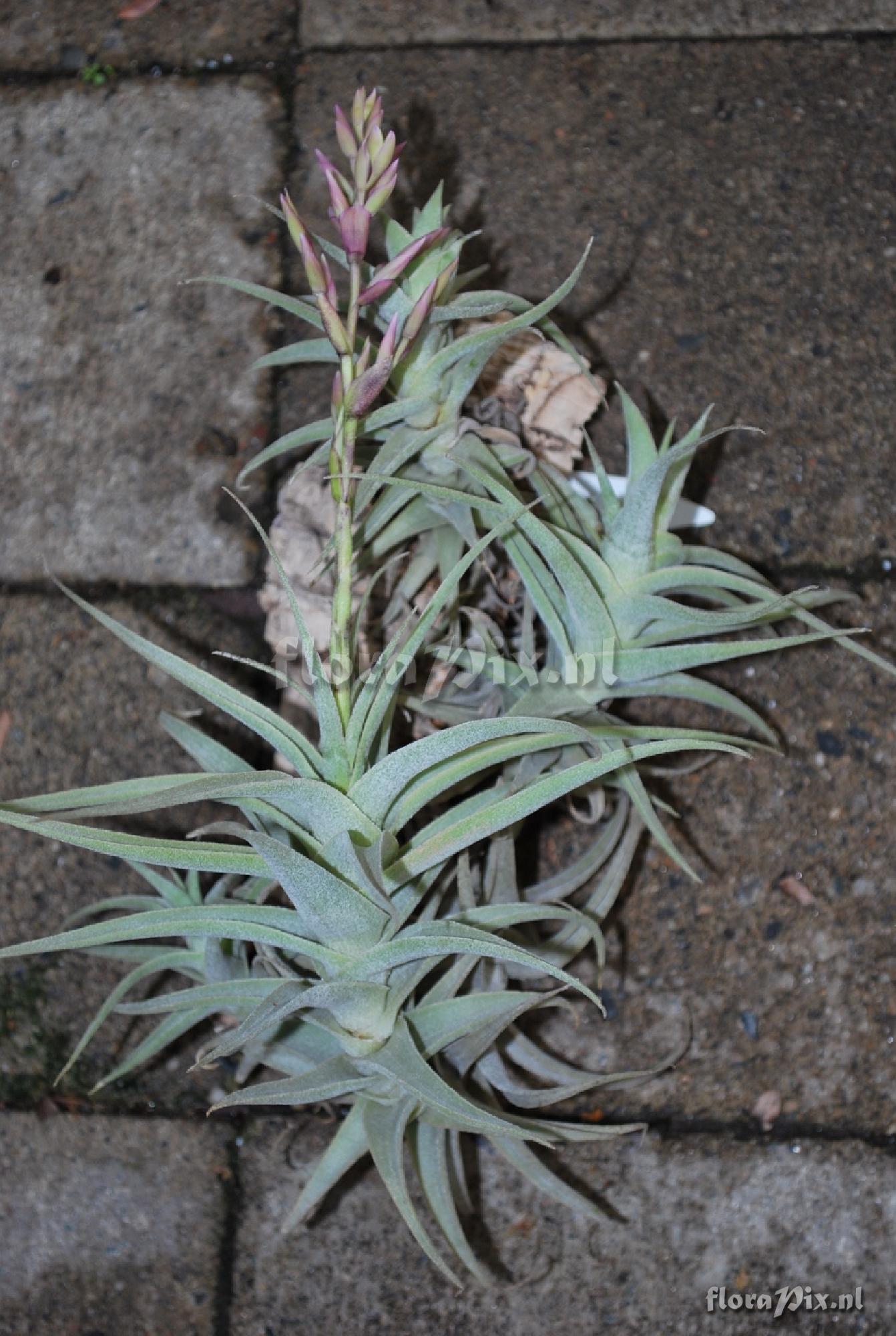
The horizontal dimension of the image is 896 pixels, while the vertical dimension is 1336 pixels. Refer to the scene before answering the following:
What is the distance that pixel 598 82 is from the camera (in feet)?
6.11

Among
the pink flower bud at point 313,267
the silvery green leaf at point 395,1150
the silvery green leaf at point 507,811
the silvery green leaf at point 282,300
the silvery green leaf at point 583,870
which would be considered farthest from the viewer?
the silvery green leaf at point 583,870

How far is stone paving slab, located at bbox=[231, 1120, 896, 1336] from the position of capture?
132cm

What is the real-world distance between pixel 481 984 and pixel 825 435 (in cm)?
92

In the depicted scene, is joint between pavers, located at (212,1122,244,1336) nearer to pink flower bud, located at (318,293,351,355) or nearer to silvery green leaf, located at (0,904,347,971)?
silvery green leaf, located at (0,904,347,971)

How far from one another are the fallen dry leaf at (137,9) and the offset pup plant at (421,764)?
1.03 m

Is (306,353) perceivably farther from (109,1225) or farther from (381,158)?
(109,1225)

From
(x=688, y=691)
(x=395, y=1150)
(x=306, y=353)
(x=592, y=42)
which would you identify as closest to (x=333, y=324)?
(x=306, y=353)

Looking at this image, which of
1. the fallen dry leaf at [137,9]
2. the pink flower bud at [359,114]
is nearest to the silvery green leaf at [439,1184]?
the pink flower bud at [359,114]

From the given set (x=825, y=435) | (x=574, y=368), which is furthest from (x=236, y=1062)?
(x=825, y=435)

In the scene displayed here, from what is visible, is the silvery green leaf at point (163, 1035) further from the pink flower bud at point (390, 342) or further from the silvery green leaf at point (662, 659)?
the pink flower bud at point (390, 342)

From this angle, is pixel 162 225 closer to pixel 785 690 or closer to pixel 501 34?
pixel 501 34

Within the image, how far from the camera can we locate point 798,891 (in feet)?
4.74

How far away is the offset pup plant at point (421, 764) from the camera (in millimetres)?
917

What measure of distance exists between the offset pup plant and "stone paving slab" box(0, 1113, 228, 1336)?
16cm
